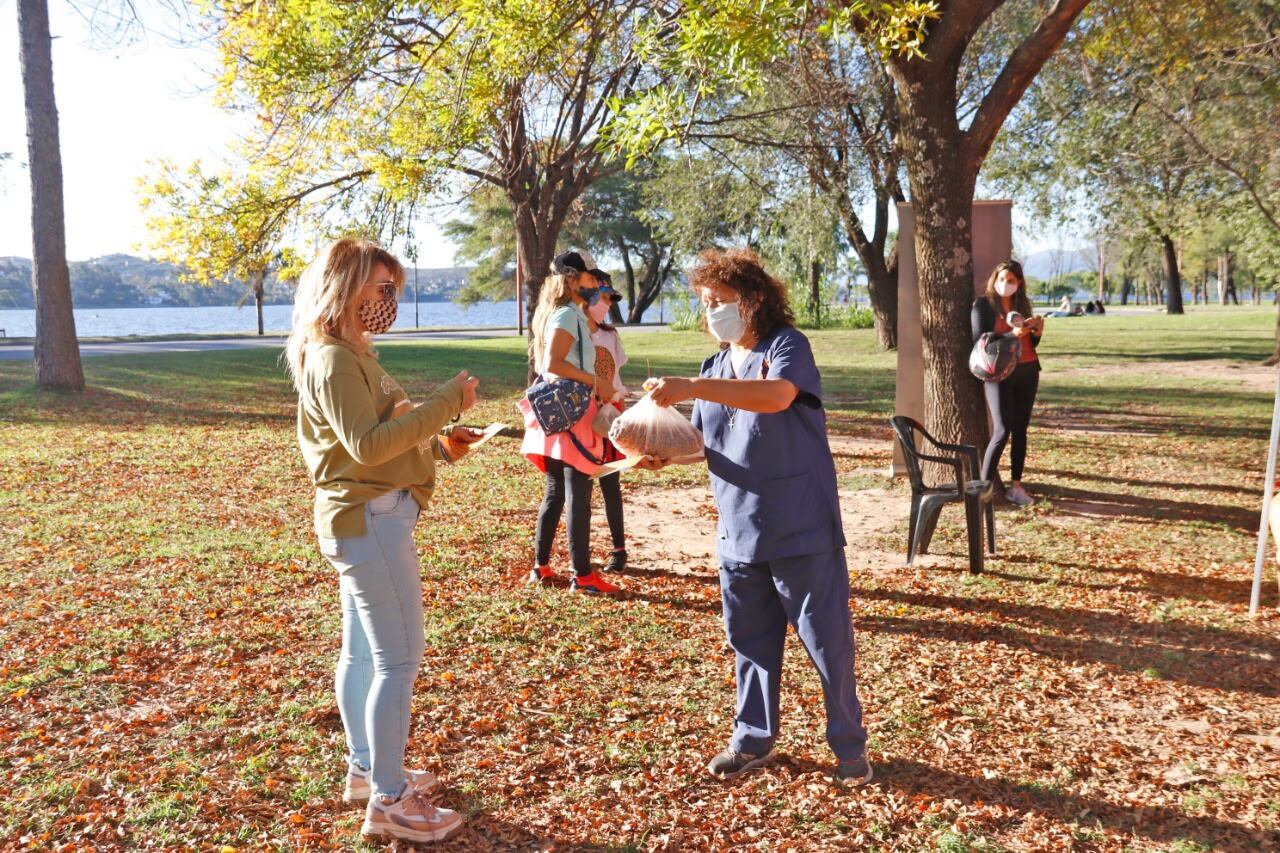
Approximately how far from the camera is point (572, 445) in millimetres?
5793

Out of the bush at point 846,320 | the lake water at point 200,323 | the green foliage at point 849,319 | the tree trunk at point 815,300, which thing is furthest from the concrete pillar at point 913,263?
the lake water at point 200,323

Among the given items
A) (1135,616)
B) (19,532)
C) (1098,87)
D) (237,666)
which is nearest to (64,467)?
(19,532)

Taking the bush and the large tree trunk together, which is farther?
the bush

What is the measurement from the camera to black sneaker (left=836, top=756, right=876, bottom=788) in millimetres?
3725

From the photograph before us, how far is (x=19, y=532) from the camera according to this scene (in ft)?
25.6

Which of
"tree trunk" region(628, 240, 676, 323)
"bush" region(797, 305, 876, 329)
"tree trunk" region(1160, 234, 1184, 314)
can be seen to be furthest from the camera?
"tree trunk" region(628, 240, 676, 323)

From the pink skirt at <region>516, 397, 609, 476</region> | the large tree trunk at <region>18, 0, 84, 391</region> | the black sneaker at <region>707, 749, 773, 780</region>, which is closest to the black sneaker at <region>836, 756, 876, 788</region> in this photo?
the black sneaker at <region>707, 749, 773, 780</region>

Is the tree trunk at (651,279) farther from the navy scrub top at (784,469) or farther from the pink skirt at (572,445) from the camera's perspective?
the navy scrub top at (784,469)

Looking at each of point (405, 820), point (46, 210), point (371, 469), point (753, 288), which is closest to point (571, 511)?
point (753, 288)

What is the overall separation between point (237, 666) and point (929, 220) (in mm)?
6153

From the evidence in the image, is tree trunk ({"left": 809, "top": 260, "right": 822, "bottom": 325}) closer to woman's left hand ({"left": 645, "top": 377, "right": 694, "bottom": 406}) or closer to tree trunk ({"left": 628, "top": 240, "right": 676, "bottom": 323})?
tree trunk ({"left": 628, "top": 240, "right": 676, "bottom": 323})

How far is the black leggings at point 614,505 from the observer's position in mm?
6473

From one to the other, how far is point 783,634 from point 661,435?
870 mm

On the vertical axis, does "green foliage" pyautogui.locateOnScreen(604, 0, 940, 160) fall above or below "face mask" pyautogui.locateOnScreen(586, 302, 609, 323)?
above
